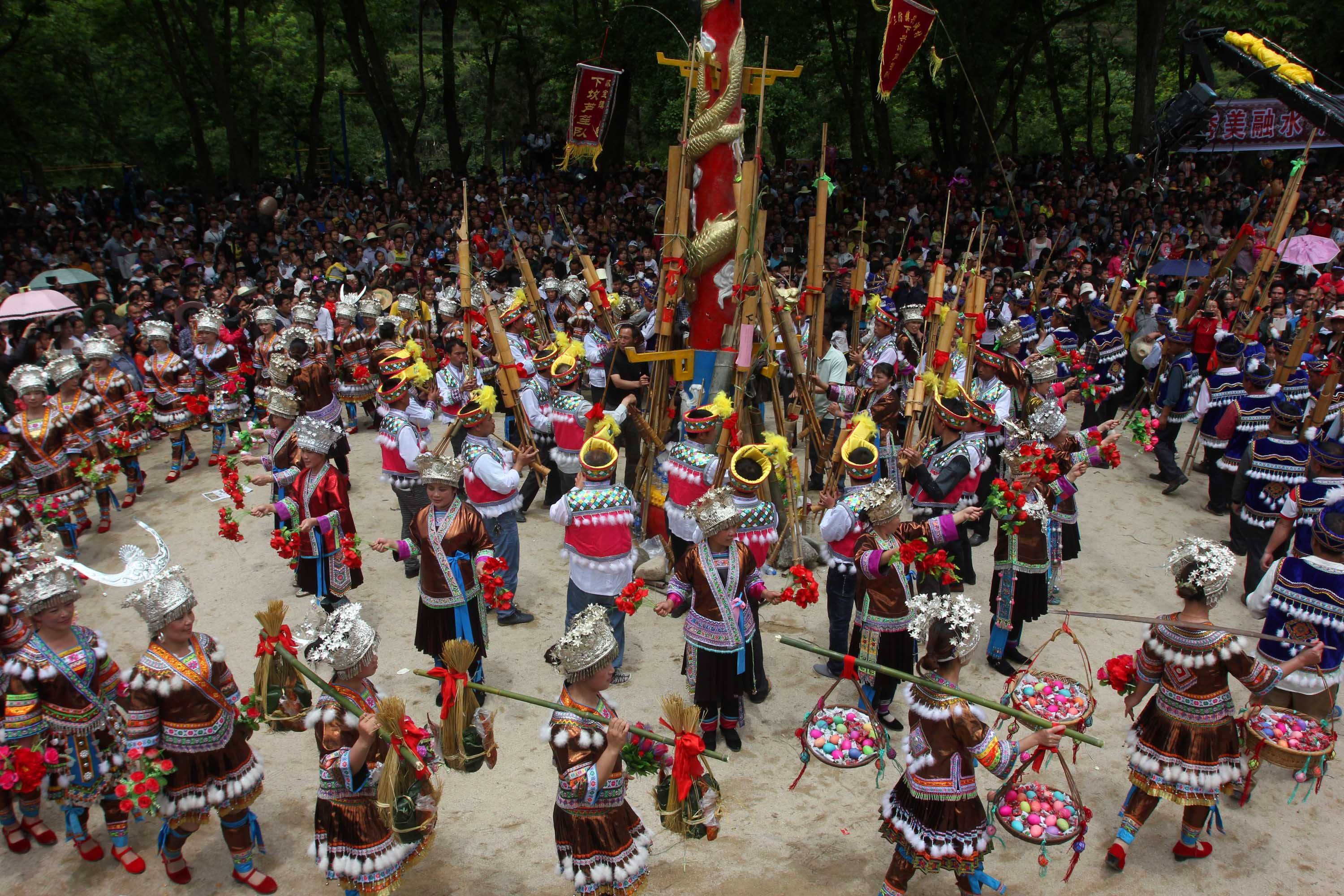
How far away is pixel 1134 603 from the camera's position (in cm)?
831

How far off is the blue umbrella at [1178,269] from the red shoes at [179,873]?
51.3 ft

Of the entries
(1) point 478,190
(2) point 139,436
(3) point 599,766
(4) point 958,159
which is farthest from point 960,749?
(4) point 958,159

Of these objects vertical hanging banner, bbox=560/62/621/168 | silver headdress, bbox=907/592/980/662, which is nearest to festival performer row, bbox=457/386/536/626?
silver headdress, bbox=907/592/980/662

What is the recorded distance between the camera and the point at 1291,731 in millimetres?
5020

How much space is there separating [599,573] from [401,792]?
8.10 feet

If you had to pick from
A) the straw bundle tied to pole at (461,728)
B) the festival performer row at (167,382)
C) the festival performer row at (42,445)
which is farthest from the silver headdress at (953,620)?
the festival performer row at (167,382)

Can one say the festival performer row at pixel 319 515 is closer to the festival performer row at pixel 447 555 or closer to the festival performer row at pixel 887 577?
the festival performer row at pixel 447 555

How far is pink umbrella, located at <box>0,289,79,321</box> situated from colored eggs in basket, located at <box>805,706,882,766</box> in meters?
11.0

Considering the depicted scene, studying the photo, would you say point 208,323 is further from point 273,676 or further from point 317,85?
point 317,85

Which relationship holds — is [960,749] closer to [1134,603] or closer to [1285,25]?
[1134,603]

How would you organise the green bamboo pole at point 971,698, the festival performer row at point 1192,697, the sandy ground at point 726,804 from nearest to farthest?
the green bamboo pole at point 971,698
the festival performer row at point 1192,697
the sandy ground at point 726,804

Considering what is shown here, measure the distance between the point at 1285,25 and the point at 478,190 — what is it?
66.8ft

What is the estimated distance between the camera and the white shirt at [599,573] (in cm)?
647

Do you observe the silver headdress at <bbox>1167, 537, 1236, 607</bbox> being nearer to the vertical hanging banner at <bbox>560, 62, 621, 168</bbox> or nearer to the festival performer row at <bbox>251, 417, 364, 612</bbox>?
the festival performer row at <bbox>251, 417, 364, 612</bbox>
